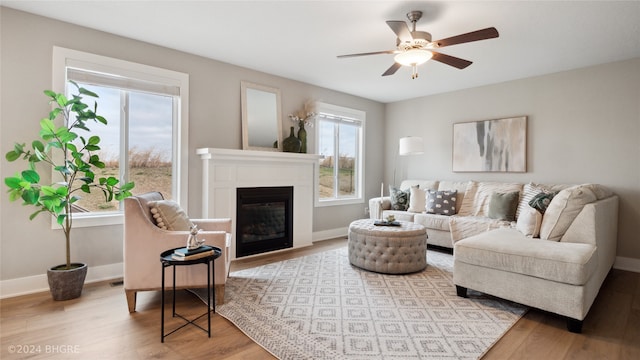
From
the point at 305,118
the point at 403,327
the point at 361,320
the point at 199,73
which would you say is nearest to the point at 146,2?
the point at 199,73

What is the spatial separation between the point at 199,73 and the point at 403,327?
3608 millimetres

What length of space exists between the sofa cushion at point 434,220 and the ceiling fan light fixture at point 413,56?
8.22ft

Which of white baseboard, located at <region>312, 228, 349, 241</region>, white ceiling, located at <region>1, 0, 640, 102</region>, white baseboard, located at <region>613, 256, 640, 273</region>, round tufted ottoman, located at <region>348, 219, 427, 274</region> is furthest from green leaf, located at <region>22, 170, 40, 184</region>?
white baseboard, located at <region>613, 256, 640, 273</region>

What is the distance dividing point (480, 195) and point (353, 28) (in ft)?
10.3

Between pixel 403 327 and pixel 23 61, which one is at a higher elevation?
pixel 23 61

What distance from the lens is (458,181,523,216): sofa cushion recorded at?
180 inches

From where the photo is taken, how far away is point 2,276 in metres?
2.85

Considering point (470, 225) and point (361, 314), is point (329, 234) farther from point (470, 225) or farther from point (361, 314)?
point (361, 314)

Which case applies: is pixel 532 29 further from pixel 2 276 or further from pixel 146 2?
pixel 2 276

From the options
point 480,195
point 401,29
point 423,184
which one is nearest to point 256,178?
point 401,29

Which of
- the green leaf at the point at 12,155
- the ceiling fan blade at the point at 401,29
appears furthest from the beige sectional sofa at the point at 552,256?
the green leaf at the point at 12,155

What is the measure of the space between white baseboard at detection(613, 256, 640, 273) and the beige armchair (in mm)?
4740

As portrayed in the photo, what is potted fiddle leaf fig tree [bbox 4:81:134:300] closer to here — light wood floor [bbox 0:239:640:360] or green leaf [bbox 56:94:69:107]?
green leaf [bbox 56:94:69:107]

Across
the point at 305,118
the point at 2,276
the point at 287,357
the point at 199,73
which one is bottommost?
the point at 287,357
